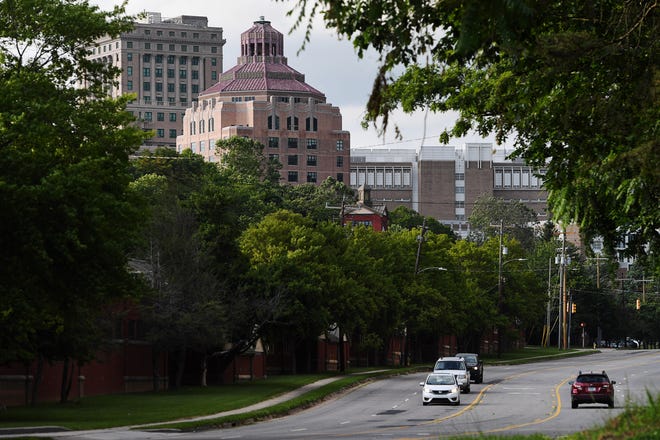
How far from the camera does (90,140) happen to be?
3828 centimetres

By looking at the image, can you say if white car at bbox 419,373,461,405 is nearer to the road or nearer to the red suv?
the road

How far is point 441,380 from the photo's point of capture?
191ft

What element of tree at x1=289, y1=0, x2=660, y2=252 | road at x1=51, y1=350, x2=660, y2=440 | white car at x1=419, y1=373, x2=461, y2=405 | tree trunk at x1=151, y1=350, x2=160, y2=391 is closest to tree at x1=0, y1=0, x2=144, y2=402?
road at x1=51, y1=350, x2=660, y2=440

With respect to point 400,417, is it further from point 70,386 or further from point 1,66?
point 1,66

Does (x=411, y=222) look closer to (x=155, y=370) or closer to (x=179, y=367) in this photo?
(x=179, y=367)

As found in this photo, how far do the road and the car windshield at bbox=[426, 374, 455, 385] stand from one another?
121cm

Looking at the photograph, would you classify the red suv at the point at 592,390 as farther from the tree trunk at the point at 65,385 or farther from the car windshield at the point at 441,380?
the tree trunk at the point at 65,385

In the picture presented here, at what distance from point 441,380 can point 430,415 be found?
7862 mm

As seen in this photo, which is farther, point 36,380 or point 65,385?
point 65,385

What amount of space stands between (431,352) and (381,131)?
106 metres

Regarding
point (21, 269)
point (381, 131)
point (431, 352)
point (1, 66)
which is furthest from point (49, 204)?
point (431, 352)

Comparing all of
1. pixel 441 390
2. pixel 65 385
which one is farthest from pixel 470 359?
pixel 65 385

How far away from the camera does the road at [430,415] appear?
39312 mm

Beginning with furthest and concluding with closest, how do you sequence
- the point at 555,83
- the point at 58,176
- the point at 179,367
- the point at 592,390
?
1. the point at 179,367
2. the point at 592,390
3. the point at 58,176
4. the point at 555,83
